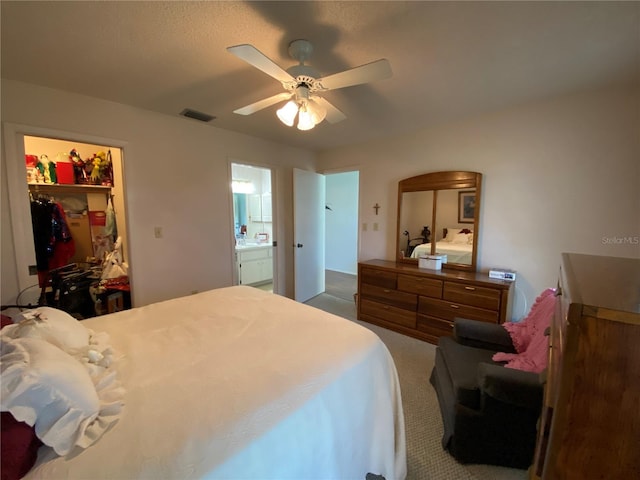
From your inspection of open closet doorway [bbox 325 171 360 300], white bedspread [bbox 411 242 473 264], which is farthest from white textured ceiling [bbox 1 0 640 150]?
open closet doorway [bbox 325 171 360 300]

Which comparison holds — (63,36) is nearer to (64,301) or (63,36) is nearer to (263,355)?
(263,355)

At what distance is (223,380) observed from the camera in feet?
3.26

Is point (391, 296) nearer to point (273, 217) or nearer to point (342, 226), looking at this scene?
point (273, 217)

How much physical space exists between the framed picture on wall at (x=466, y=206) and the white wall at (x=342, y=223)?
9.93 feet

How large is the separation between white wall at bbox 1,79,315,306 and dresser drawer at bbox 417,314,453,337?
2.38m

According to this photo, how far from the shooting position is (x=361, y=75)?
138 centimetres

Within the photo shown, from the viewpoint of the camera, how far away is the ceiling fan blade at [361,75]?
127 cm

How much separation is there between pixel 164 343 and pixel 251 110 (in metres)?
1.62

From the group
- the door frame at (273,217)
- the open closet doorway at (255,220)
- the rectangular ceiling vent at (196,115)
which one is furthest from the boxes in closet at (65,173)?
the open closet doorway at (255,220)

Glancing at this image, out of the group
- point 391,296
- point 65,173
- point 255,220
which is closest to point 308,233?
point 391,296

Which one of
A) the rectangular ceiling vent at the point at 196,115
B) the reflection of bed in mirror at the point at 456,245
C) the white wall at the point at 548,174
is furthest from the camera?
the reflection of bed in mirror at the point at 456,245

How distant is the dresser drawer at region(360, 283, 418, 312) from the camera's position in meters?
2.82

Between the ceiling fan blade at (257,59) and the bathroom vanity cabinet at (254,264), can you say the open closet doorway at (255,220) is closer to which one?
the bathroom vanity cabinet at (254,264)

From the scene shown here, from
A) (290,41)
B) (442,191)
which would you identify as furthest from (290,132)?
(442,191)
